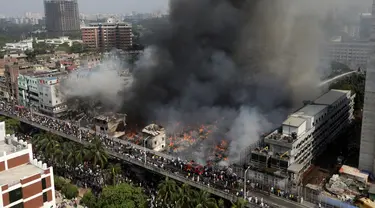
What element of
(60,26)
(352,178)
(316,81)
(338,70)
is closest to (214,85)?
(316,81)

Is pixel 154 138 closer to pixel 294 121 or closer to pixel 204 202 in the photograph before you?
pixel 294 121

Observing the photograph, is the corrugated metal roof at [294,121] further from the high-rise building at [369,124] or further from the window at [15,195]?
the window at [15,195]

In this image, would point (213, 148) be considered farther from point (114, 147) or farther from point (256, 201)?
point (256, 201)

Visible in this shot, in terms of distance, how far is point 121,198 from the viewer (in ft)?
57.3

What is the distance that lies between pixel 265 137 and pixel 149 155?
26.1 ft

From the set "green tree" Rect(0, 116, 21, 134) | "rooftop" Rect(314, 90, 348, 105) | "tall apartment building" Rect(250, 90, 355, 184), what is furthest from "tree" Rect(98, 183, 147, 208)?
"green tree" Rect(0, 116, 21, 134)

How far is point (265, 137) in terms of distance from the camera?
22469mm

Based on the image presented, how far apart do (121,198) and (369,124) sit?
15.3 m

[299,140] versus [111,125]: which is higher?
[299,140]

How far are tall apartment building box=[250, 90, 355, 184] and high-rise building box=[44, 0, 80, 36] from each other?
12916 centimetres

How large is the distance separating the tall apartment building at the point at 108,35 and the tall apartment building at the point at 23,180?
72.3 meters

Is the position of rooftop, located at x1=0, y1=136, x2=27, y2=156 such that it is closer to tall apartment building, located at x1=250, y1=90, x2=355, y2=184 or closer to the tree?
the tree

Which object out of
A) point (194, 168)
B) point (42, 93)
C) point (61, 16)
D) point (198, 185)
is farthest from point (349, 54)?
point (61, 16)

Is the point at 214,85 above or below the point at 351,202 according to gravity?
above
